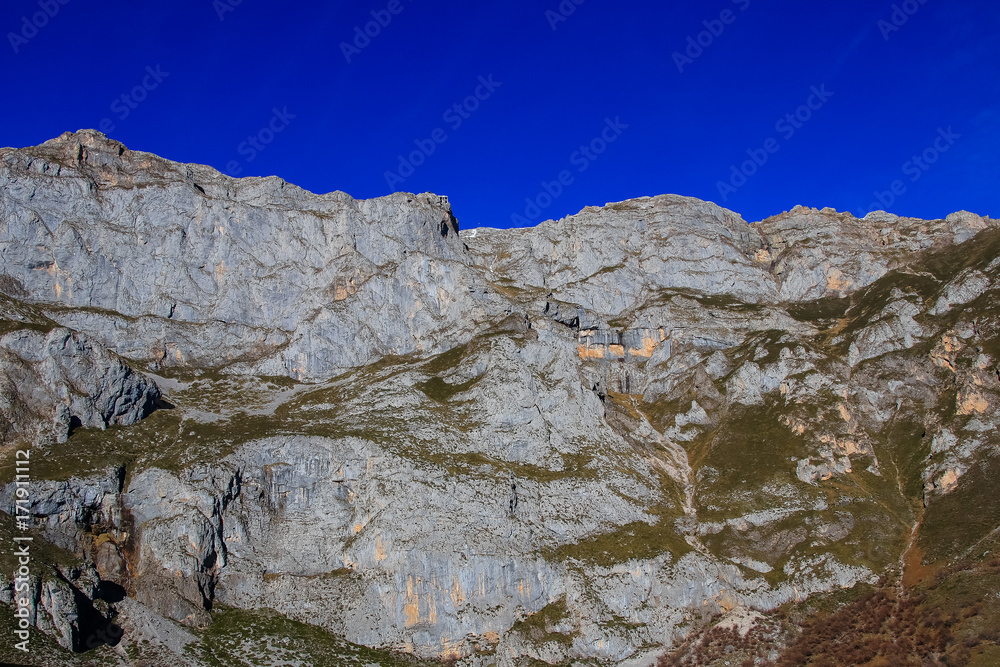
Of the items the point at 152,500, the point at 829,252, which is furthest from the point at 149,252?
the point at 829,252

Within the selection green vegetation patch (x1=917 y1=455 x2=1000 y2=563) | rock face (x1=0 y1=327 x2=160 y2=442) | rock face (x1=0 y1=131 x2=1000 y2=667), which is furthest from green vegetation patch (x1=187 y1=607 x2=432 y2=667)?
green vegetation patch (x1=917 y1=455 x2=1000 y2=563)

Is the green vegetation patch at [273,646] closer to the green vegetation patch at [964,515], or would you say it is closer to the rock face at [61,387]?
the rock face at [61,387]

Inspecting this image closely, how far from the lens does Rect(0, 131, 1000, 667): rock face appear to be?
341ft

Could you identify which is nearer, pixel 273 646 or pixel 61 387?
pixel 273 646

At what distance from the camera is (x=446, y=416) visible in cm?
12950

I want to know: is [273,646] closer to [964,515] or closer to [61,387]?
[61,387]

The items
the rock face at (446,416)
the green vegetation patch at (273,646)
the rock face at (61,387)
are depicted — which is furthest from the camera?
the rock face at (61,387)

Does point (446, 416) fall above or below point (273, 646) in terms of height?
above

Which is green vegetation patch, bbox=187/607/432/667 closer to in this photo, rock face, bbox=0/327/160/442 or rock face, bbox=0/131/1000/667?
rock face, bbox=0/131/1000/667

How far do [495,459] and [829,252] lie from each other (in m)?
118

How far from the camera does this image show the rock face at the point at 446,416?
104000 mm

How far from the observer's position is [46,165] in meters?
172

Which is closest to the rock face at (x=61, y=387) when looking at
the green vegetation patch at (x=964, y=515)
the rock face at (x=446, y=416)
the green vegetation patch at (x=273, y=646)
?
the rock face at (x=446, y=416)

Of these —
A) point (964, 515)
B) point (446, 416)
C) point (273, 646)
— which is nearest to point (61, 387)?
point (273, 646)
